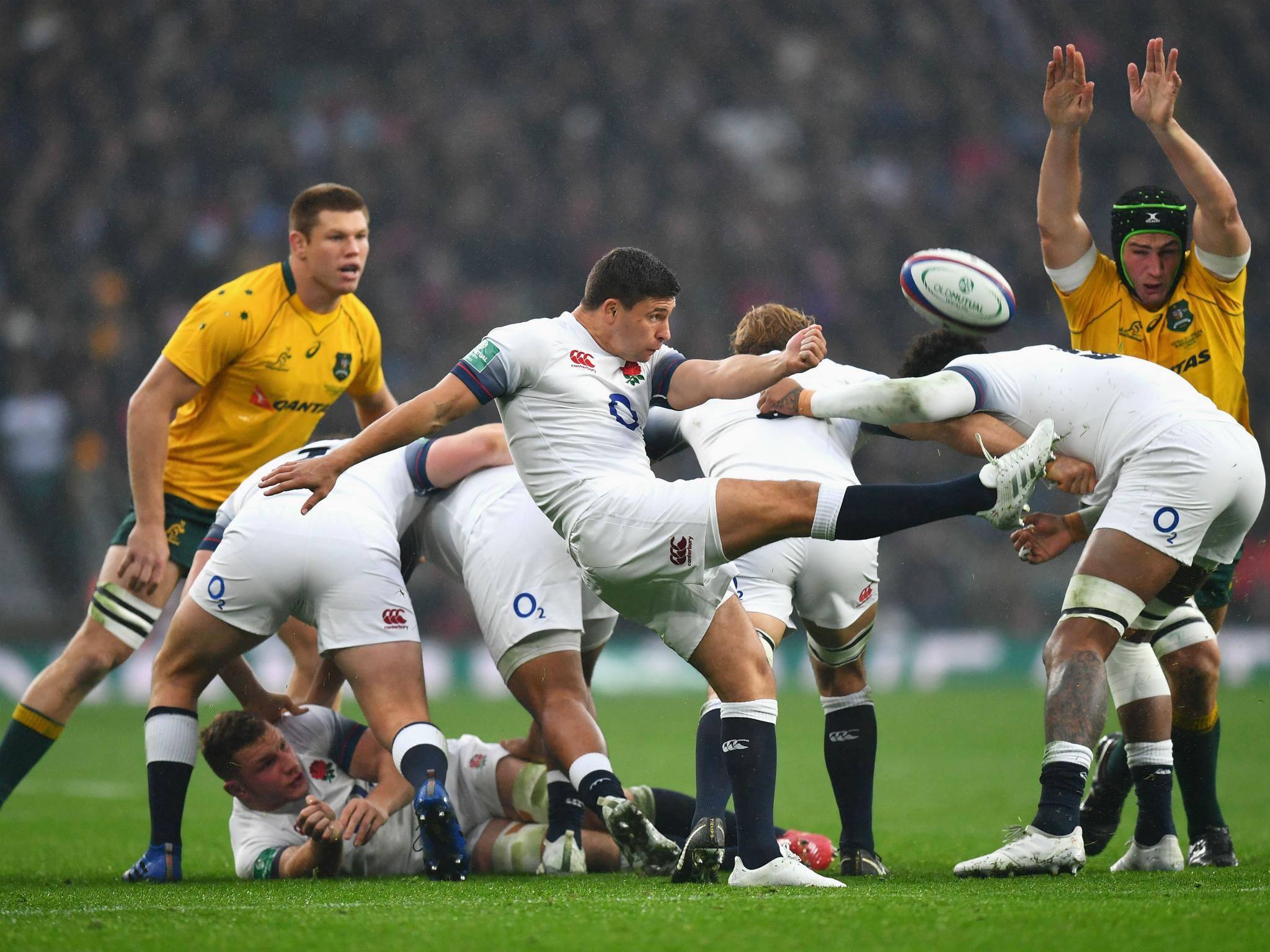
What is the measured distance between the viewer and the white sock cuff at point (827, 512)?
405 cm

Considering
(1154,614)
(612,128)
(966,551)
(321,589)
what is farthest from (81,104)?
(1154,614)

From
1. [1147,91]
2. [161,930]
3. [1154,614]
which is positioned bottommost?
[161,930]

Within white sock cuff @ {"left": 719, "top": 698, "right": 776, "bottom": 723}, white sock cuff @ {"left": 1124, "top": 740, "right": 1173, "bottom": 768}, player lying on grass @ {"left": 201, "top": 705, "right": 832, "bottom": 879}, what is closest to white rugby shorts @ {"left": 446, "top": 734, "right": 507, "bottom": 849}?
player lying on grass @ {"left": 201, "top": 705, "right": 832, "bottom": 879}

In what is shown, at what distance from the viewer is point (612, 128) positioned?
Result: 1897 centimetres

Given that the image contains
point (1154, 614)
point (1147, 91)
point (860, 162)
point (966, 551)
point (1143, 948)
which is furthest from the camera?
point (860, 162)

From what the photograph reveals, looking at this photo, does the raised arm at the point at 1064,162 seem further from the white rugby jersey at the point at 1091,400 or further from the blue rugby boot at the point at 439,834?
the blue rugby boot at the point at 439,834

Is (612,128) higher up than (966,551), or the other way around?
(612,128)

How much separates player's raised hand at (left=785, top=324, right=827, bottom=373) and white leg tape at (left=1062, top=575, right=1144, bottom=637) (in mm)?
1101

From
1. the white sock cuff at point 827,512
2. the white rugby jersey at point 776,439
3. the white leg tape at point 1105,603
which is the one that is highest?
the white rugby jersey at point 776,439

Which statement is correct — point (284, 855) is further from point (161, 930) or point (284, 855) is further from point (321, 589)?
point (161, 930)

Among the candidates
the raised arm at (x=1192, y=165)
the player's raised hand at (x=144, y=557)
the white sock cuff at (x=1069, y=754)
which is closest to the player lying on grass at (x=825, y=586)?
the white sock cuff at (x=1069, y=754)

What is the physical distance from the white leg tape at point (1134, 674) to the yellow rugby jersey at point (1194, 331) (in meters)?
0.99

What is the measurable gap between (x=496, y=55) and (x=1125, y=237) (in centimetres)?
1507

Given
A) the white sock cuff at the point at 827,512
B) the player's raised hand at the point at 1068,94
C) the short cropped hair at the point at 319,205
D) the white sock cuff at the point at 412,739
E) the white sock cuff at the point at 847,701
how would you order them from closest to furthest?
the white sock cuff at the point at 827,512
the white sock cuff at the point at 412,739
the white sock cuff at the point at 847,701
the player's raised hand at the point at 1068,94
the short cropped hair at the point at 319,205
